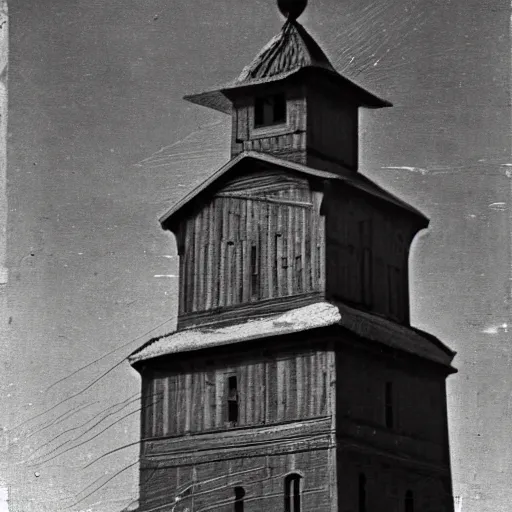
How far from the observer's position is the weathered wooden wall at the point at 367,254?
26.3 meters

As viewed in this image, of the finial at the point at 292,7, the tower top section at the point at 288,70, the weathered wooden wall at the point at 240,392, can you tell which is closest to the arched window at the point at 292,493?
the weathered wooden wall at the point at 240,392

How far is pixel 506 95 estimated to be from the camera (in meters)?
25.5

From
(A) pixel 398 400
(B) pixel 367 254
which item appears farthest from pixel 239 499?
(B) pixel 367 254

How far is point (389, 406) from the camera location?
85.9ft

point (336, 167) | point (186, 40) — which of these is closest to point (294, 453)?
point (336, 167)

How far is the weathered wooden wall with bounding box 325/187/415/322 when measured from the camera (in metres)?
26.3

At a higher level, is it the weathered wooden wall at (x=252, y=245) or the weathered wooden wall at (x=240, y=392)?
the weathered wooden wall at (x=252, y=245)

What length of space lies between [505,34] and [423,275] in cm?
372

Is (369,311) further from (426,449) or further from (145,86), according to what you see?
(145,86)

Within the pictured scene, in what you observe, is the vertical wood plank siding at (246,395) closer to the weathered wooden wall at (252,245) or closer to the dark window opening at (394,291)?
the weathered wooden wall at (252,245)

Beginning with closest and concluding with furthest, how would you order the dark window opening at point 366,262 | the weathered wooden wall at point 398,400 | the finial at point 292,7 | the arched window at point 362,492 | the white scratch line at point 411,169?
1. the arched window at point 362,492
2. the weathered wooden wall at point 398,400
3. the white scratch line at point 411,169
4. the finial at point 292,7
5. the dark window opening at point 366,262

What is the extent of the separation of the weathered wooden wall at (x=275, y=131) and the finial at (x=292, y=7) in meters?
1.25

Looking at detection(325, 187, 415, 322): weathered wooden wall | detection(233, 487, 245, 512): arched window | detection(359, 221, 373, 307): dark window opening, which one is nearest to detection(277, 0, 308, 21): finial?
detection(325, 187, 415, 322): weathered wooden wall

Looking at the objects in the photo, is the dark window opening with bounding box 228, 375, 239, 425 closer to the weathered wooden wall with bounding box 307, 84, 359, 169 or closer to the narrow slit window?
the narrow slit window
